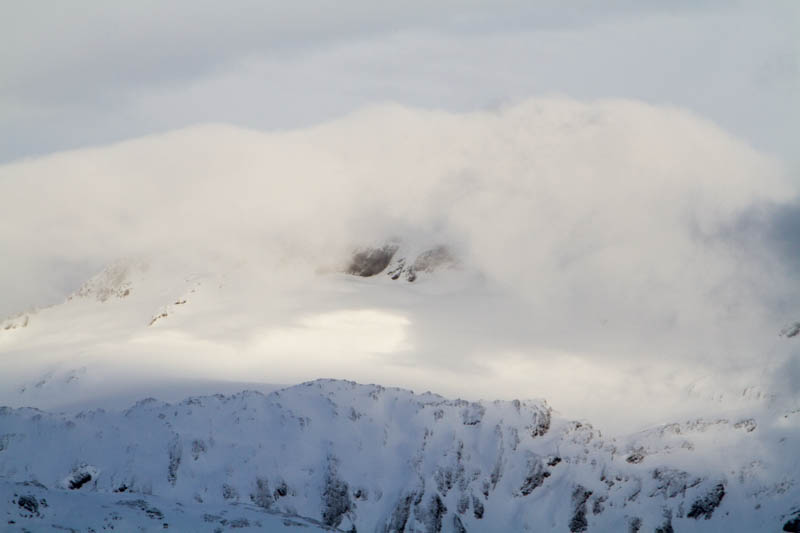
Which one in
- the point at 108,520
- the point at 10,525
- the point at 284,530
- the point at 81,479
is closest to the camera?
the point at 10,525

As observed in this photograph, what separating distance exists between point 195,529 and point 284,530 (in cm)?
1163

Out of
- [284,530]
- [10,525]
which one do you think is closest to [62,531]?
[10,525]

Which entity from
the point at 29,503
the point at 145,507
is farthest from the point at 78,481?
the point at 29,503

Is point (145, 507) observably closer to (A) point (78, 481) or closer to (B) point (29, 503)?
(B) point (29, 503)

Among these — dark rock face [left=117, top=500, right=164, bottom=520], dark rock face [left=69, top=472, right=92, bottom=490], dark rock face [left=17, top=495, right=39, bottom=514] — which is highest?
dark rock face [left=69, top=472, right=92, bottom=490]

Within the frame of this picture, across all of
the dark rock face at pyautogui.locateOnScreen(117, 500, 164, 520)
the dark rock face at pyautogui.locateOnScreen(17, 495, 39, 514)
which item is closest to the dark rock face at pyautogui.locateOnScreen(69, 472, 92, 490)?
the dark rock face at pyautogui.locateOnScreen(117, 500, 164, 520)

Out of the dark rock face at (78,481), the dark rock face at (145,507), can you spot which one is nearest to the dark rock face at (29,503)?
the dark rock face at (145,507)

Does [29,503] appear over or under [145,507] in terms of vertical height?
under

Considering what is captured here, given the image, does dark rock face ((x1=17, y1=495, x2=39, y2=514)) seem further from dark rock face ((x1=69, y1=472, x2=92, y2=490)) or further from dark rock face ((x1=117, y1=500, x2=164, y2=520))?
dark rock face ((x1=69, y1=472, x2=92, y2=490))

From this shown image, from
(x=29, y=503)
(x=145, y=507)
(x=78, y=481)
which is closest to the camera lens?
(x=29, y=503)

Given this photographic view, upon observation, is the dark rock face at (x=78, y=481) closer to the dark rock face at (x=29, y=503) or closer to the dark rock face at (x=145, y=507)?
the dark rock face at (x=145, y=507)

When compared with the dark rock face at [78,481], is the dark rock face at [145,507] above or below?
below

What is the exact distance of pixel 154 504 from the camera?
5320 inches

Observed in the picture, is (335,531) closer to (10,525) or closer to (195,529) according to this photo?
(195,529)
